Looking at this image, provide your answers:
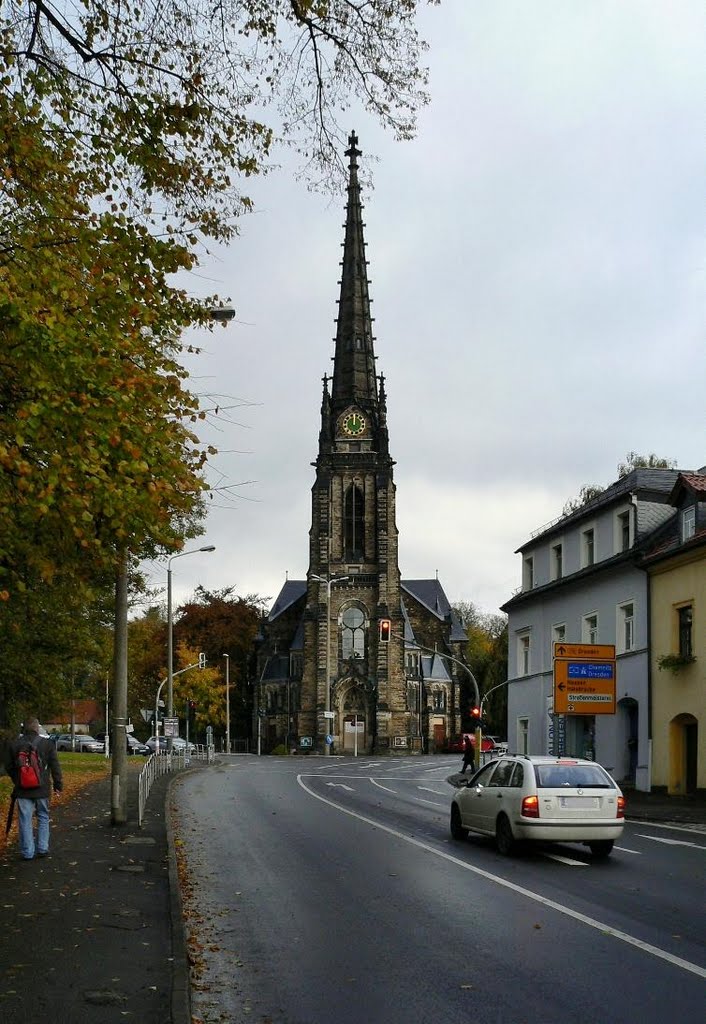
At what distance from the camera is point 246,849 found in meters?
17.6

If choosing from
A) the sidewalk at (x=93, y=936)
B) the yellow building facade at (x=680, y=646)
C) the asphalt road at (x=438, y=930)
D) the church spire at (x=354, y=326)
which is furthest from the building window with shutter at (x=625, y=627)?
the church spire at (x=354, y=326)

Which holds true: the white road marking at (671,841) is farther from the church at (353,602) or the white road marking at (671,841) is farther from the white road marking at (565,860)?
the church at (353,602)

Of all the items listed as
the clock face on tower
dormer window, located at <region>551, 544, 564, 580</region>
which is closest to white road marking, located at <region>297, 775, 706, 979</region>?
dormer window, located at <region>551, 544, 564, 580</region>

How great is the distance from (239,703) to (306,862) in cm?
9778

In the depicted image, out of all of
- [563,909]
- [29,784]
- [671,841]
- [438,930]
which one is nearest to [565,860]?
[671,841]

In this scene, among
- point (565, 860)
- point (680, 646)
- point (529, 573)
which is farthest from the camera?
point (529, 573)

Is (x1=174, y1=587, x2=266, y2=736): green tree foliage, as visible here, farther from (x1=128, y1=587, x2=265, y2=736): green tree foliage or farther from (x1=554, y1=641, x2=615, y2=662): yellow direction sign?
(x1=554, y1=641, x2=615, y2=662): yellow direction sign

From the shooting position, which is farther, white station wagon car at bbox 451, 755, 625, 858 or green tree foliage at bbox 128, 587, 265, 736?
green tree foliage at bbox 128, 587, 265, 736

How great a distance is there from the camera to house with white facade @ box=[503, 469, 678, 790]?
34656 millimetres

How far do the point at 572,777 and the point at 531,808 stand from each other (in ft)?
2.76

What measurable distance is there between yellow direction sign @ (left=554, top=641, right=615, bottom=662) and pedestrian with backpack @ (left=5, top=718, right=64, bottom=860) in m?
20.3

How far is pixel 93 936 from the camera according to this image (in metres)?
9.66

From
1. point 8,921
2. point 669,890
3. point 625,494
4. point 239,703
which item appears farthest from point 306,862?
point 239,703

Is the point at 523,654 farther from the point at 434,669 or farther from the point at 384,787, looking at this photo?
the point at 434,669
